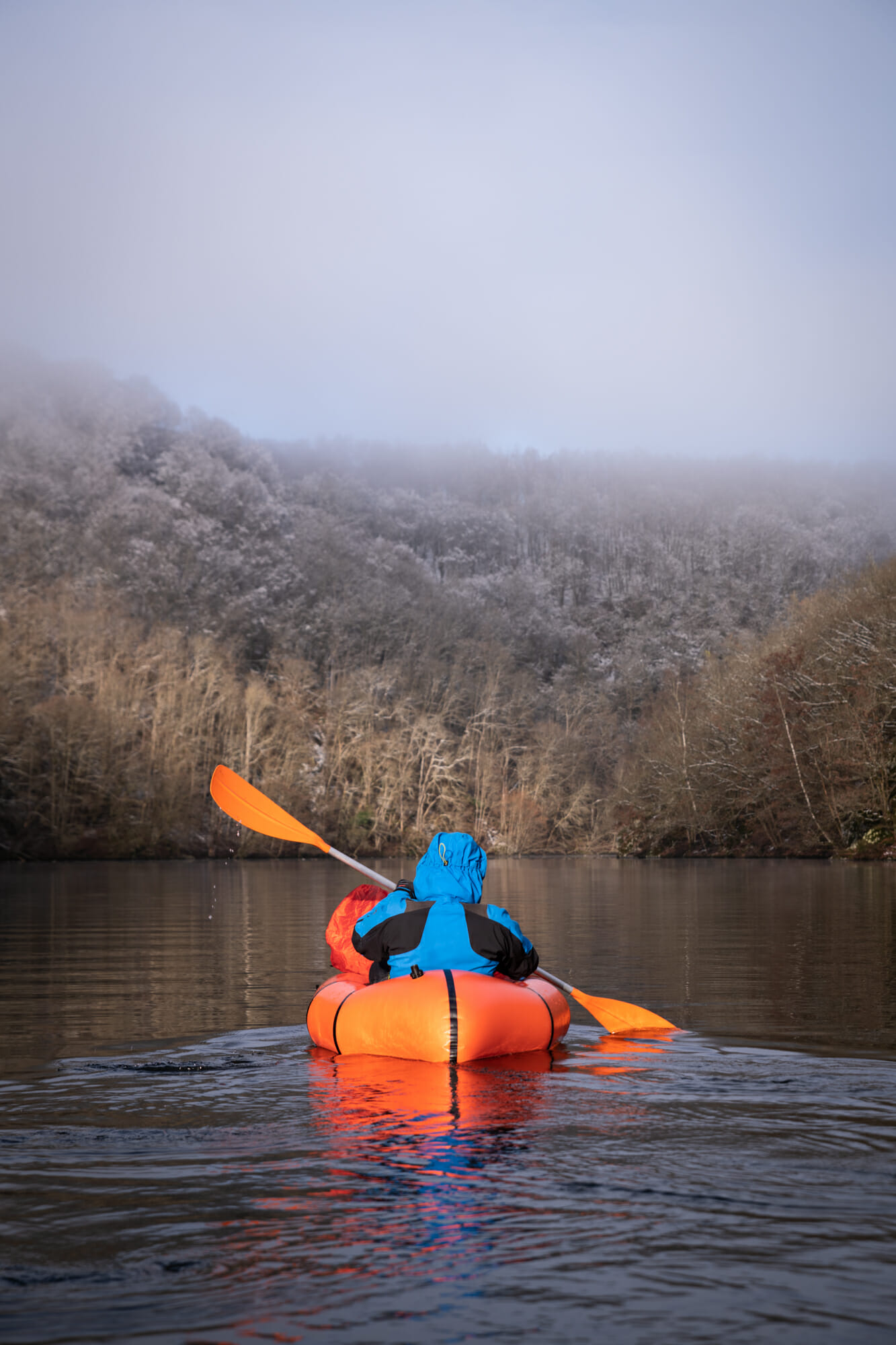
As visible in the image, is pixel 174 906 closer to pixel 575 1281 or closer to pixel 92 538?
pixel 575 1281

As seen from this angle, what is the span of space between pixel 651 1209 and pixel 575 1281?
2.30 ft

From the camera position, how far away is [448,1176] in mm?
4512

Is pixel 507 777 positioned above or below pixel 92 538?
below

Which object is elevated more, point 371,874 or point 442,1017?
point 371,874

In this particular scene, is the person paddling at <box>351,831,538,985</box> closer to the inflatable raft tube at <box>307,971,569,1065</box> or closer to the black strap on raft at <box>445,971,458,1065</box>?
the inflatable raft tube at <box>307,971,569,1065</box>

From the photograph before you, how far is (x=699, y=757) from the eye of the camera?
4350 cm

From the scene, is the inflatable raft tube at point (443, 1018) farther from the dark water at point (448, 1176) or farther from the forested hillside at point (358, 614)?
the forested hillside at point (358, 614)

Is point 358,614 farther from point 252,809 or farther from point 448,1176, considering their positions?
point 448,1176

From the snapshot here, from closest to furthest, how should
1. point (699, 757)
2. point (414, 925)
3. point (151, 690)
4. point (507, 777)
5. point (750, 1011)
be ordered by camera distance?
point (414, 925)
point (750, 1011)
point (699, 757)
point (151, 690)
point (507, 777)

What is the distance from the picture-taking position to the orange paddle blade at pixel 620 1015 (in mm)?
7895

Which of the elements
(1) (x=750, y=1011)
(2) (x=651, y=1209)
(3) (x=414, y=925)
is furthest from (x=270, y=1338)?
(1) (x=750, y=1011)

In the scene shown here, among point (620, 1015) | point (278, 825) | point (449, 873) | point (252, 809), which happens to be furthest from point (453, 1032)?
point (252, 809)

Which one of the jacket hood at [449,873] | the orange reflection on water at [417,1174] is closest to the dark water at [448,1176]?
the orange reflection on water at [417,1174]

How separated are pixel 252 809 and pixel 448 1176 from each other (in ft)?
23.0
